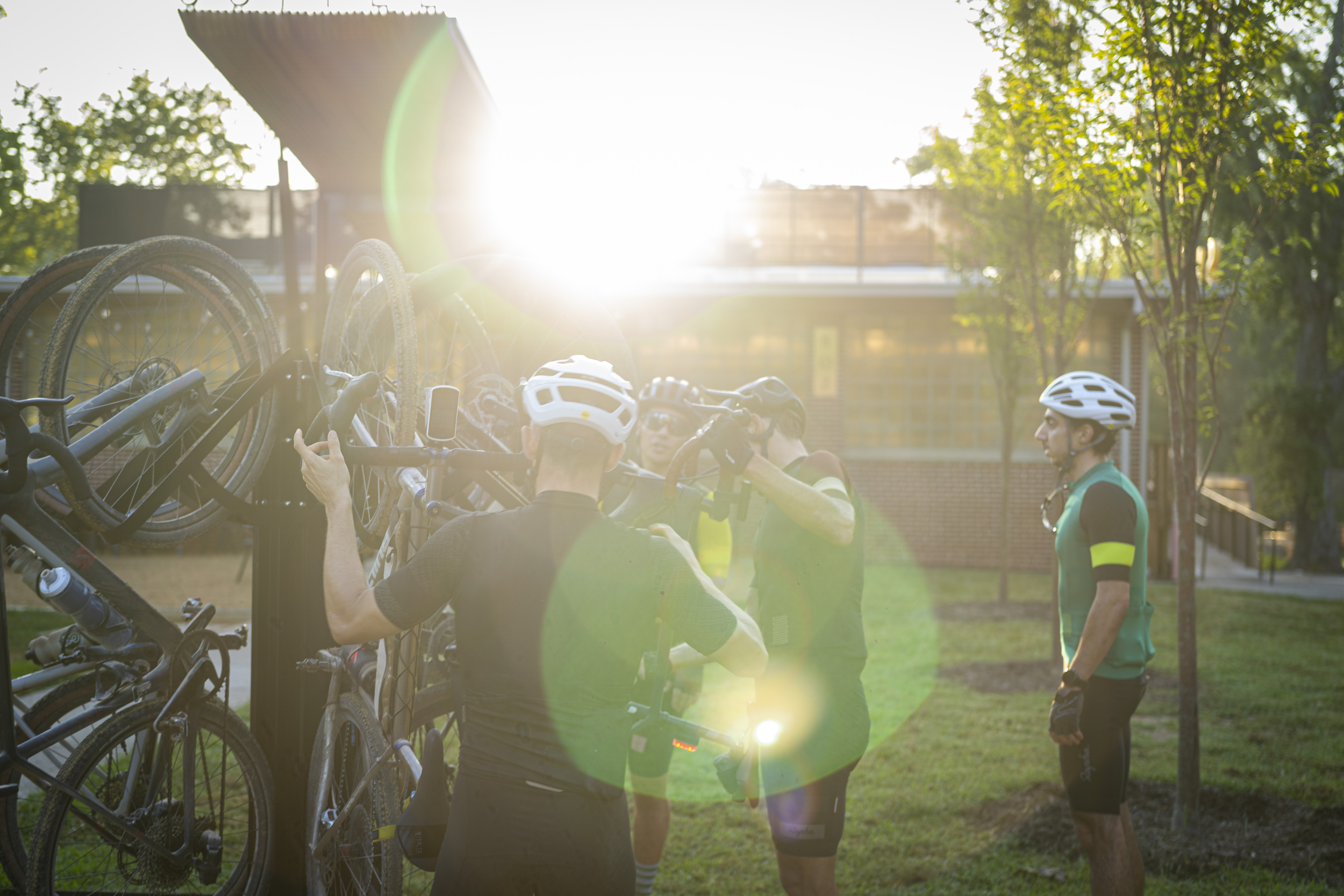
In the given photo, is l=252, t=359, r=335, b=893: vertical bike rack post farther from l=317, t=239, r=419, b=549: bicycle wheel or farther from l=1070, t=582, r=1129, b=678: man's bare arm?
l=1070, t=582, r=1129, b=678: man's bare arm

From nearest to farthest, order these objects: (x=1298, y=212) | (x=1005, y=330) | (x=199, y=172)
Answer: (x=1005, y=330), (x=1298, y=212), (x=199, y=172)

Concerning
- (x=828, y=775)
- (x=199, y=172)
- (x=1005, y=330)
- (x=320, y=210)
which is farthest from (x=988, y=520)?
(x=199, y=172)

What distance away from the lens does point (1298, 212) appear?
65.0 feet

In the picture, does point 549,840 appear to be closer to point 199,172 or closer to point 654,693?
point 654,693

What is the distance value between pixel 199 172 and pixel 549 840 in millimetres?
28606

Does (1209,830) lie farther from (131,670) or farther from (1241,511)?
(1241,511)

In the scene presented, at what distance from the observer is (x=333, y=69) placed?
651 cm

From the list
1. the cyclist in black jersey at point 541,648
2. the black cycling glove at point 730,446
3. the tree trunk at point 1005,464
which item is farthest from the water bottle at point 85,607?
the tree trunk at point 1005,464

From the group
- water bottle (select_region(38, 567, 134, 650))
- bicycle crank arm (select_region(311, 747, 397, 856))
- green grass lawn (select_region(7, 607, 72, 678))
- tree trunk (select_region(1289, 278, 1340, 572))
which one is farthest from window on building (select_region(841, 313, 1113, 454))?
bicycle crank arm (select_region(311, 747, 397, 856))

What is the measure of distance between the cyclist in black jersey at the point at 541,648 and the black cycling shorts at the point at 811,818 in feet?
2.90

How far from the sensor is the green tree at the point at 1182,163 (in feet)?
15.8

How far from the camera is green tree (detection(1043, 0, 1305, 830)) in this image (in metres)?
4.80

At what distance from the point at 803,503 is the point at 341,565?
153 centimetres

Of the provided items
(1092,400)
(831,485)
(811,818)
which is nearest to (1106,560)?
(1092,400)
